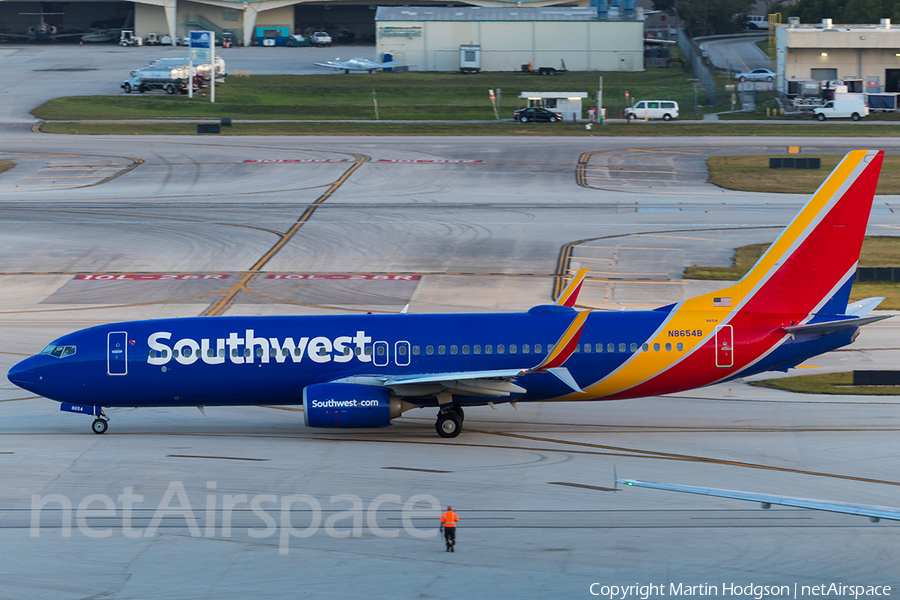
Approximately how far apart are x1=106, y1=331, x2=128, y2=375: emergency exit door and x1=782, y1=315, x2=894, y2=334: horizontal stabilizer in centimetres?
2099

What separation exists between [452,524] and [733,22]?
16983 cm

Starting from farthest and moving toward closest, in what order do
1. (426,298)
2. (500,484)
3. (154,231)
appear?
1. (154,231)
2. (426,298)
3. (500,484)

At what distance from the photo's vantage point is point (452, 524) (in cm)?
2341

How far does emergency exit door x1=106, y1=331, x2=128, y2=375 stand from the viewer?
3288cm

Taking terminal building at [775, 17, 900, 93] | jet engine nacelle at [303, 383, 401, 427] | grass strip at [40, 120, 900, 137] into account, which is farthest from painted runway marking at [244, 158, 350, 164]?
jet engine nacelle at [303, 383, 401, 427]

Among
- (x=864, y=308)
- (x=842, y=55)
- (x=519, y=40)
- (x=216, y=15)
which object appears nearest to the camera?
(x=864, y=308)

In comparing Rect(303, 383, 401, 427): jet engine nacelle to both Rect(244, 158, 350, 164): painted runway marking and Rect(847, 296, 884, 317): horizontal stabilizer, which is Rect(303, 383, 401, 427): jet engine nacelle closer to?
Rect(847, 296, 884, 317): horizontal stabilizer

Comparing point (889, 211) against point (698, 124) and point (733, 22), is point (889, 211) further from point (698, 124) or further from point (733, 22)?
point (733, 22)

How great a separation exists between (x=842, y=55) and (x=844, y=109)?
43.4ft

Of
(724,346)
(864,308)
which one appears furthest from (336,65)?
(724,346)

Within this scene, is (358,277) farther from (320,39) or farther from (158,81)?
(320,39)

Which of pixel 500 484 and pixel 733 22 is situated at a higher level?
pixel 733 22

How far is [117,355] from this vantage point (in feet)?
108

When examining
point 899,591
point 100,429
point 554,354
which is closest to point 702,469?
point 554,354
